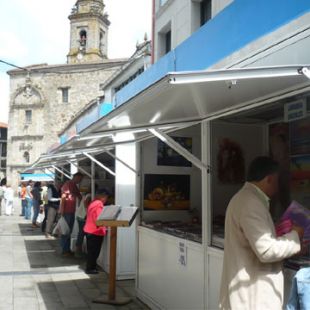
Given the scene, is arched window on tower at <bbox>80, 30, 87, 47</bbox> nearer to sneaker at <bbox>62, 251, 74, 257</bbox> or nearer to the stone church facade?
the stone church facade

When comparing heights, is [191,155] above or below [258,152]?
below

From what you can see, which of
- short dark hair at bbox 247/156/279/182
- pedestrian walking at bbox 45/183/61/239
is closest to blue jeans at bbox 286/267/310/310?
short dark hair at bbox 247/156/279/182

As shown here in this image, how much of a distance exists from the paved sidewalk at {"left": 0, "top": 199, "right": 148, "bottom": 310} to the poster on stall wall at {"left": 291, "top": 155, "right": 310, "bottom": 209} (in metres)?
2.52

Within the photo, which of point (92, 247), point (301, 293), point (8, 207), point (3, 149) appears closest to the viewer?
point (301, 293)

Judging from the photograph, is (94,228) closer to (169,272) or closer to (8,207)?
(169,272)

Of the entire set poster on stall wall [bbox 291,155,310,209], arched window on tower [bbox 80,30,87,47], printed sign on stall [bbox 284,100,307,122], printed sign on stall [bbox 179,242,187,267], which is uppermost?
arched window on tower [bbox 80,30,87,47]

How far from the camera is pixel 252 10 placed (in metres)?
5.33

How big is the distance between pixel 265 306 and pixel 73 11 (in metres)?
69.5

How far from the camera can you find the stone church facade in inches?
2261

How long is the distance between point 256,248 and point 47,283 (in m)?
5.51

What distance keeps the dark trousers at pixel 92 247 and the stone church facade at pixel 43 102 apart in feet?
161

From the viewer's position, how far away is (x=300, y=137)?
5.16 metres

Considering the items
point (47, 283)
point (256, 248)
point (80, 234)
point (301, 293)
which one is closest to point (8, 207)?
point (80, 234)

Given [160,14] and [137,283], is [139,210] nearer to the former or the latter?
[137,283]
